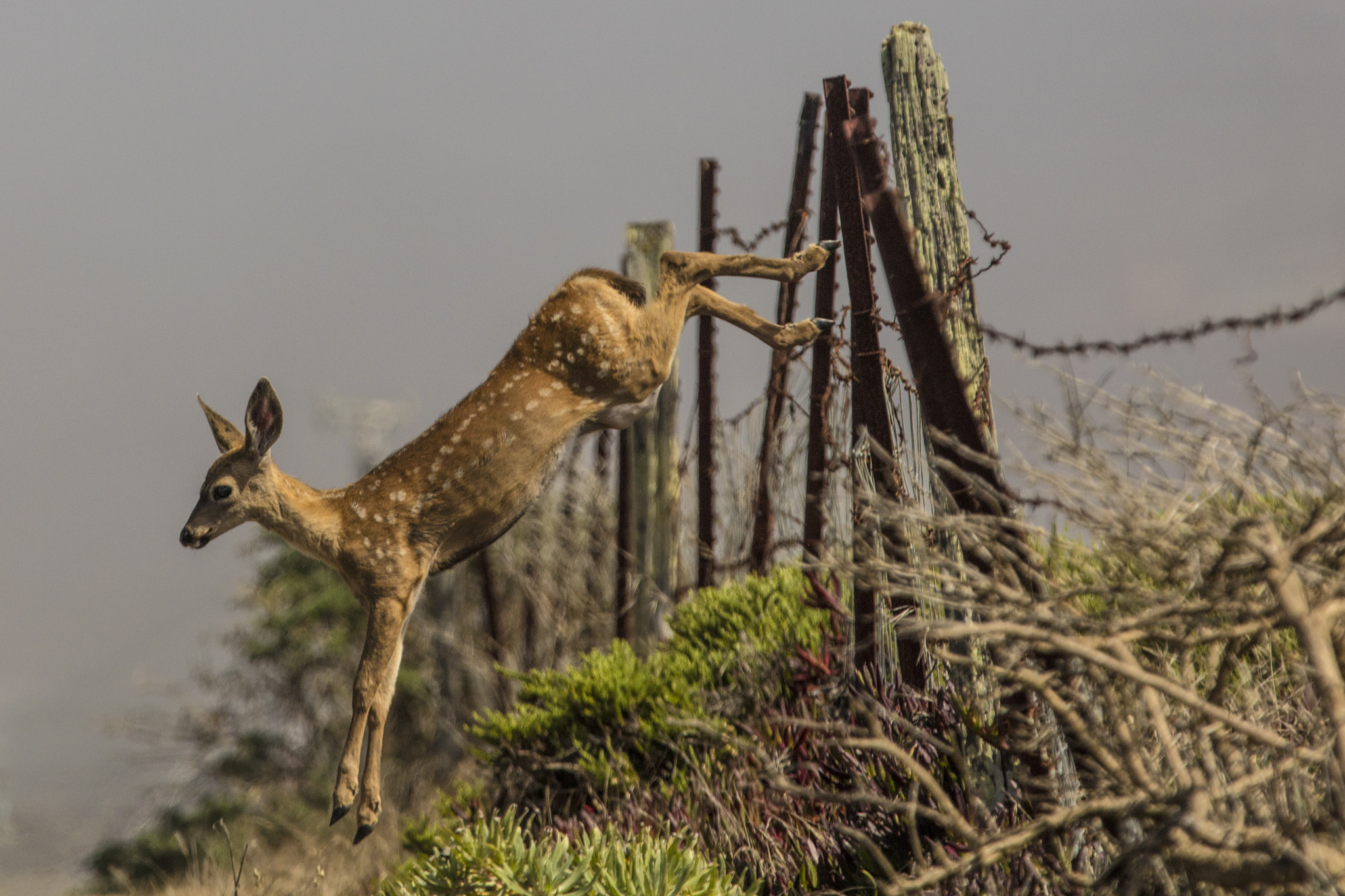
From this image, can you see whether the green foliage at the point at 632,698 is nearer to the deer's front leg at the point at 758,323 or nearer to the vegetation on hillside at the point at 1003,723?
the vegetation on hillside at the point at 1003,723

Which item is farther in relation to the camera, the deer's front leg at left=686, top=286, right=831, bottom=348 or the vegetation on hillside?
the deer's front leg at left=686, top=286, right=831, bottom=348

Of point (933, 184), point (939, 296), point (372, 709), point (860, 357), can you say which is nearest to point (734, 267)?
point (860, 357)

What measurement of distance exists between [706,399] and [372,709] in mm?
3959

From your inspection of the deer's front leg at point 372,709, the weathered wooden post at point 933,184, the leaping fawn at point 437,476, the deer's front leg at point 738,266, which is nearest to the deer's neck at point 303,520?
the leaping fawn at point 437,476

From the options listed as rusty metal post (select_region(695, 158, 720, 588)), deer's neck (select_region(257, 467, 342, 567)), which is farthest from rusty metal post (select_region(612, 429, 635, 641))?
deer's neck (select_region(257, 467, 342, 567))

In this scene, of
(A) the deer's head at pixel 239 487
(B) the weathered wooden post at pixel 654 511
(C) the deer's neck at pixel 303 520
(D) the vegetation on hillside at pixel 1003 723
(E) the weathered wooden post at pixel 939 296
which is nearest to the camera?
(D) the vegetation on hillside at pixel 1003 723

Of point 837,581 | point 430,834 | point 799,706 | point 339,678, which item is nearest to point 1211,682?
point 799,706

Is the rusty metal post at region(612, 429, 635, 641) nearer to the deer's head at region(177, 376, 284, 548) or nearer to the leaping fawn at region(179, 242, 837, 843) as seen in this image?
the leaping fawn at region(179, 242, 837, 843)

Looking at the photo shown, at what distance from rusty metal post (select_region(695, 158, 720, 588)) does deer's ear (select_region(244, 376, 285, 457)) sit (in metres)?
3.72

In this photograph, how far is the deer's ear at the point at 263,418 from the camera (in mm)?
4484

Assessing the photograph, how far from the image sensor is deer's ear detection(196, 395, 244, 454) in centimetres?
479

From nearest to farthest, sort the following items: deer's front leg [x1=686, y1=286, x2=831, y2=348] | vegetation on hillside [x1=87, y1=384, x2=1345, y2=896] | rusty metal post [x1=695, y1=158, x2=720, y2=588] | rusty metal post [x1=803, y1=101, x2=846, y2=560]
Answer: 1. vegetation on hillside [x1=87, y1=384, x2=1345, y2=896]
2. deer's front leg [x1=686, y1=286, x2=831, y2=348]
3. rusty metal post [x1=803, y1=101, x2=846, y2=560]
4. rusty metal post [x1=695, y1=158, x2=720, y2=588]

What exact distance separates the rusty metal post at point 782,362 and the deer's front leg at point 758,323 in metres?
1.38

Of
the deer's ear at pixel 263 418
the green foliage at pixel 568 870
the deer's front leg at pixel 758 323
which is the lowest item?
the green foliage at pixel 568 870
